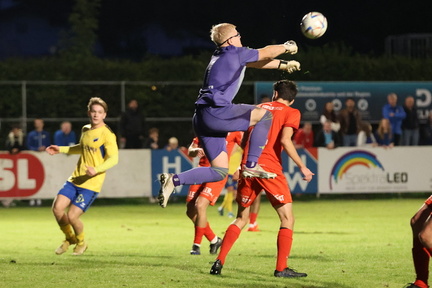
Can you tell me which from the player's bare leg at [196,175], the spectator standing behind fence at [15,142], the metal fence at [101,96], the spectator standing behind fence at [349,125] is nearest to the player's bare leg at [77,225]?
the player's bare leg at [196,175]

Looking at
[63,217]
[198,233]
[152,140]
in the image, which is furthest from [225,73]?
[152,140]

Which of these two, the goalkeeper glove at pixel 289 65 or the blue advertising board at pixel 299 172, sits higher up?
the goalkeeper glove at pixel 289 65

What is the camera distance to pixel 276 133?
37.8 ft

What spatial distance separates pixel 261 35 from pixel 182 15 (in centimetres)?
576

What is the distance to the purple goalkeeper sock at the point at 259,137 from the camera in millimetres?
10977

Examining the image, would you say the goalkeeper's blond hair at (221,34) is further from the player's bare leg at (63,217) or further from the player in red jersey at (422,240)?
the player's bare leg at (63,217)

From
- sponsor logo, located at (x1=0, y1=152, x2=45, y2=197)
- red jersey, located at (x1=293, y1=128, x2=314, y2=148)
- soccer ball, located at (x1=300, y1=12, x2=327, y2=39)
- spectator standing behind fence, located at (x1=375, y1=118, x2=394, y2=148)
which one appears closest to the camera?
soccer ball, located at (x1=300, y1=12, x2=327, y2=39)

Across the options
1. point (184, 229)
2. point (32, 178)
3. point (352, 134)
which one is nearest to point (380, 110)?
point (352, 134)

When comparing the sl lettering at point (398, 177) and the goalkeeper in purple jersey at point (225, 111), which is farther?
the sl lettering at point (398, 177)

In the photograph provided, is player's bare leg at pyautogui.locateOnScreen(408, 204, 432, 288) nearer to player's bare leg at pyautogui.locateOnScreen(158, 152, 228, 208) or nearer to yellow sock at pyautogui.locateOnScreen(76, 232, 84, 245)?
player's bare leg at pyautogui.locateOnScreen(158, 152, 228, 208)

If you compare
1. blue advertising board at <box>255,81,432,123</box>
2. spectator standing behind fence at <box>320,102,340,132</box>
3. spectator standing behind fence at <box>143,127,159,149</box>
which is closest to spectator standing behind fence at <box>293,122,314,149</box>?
spectator standing behind fence at <box>320,102,340,132</box>

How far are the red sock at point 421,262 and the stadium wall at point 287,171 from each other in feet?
48.3

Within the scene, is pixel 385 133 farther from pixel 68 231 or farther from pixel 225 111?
pixel 225 111

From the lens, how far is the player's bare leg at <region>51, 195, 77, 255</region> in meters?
13.4
